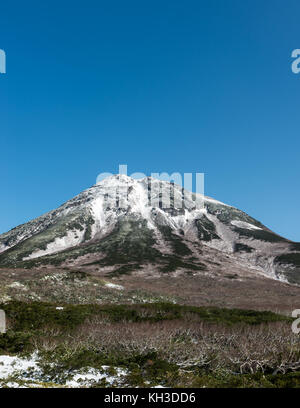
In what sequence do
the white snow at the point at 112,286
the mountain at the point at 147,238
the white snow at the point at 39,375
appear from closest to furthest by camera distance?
the white snow at the point at 39,375, the white snow at the point at 112,286, the mountain at the point at 147,238

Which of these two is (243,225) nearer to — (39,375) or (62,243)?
(62,243)

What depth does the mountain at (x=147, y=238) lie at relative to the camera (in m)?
103

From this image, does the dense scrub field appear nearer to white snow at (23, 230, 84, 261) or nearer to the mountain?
the mountain

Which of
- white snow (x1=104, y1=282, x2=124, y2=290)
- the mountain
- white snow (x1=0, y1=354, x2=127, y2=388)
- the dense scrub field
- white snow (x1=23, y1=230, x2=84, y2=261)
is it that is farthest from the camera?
white snow (x1=23, y1=230, x2=84, y2=261)

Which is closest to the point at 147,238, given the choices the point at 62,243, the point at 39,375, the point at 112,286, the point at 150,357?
the point at 62,243

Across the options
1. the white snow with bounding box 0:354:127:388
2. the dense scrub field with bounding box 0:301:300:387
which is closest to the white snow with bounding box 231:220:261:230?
the dense scrub field with bounding box 0:301:300:387

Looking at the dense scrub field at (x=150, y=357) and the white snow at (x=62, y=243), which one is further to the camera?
the white snow at (x=62, y=243)

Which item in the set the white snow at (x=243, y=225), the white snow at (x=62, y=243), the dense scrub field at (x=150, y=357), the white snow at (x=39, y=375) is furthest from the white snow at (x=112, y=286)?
the white snow at (x=243, y=225)

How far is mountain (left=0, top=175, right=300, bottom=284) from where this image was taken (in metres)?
103

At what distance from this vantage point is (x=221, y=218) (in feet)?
554

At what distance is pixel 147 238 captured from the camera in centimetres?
13175

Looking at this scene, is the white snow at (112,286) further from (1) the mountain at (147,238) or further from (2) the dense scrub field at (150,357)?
(2) the dense scrub field at (150,357)

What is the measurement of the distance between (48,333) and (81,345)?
4.60m

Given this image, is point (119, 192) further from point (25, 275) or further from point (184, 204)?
point (25, 275)
